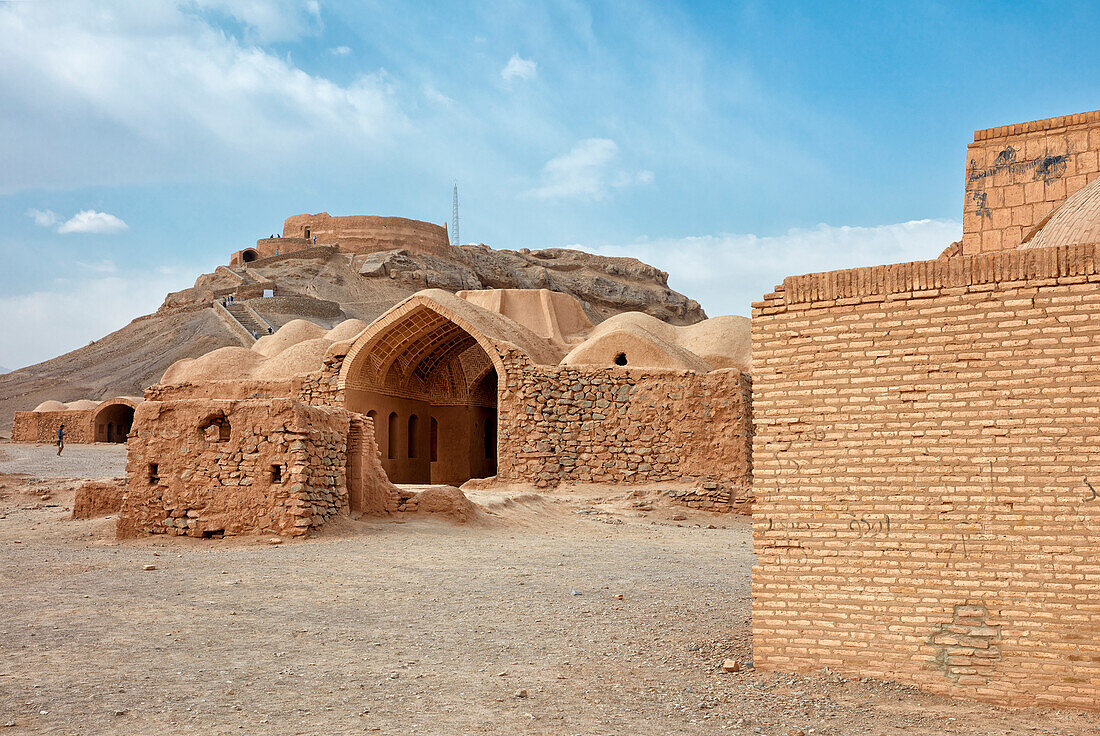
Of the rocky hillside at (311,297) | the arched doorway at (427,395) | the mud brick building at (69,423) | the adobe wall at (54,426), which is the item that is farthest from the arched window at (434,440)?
the rocky hillside at (311,297)

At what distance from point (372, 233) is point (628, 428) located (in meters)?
44.9

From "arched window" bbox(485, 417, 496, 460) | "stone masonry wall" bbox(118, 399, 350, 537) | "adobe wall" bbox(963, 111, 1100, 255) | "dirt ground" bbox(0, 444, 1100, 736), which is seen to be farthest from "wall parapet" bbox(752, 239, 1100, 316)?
"arched window" bbox(485, 417, 496, 460)

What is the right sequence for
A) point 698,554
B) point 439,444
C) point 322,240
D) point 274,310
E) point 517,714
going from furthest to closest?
point 322,240, point 274,310, point 439,444, point 698,554, point 517,714

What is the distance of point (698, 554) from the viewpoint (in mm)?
10406

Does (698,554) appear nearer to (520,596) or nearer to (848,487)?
(520,596)

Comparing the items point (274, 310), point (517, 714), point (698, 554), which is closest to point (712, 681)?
point (517, 714)

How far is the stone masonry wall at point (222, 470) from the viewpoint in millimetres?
10180

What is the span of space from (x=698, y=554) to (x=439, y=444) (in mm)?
13763

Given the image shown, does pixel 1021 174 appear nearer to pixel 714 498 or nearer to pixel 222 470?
pixel 714 498

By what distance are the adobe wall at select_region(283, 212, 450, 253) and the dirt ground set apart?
49008 millimetres

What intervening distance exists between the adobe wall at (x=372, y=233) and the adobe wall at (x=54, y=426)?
28405 mm

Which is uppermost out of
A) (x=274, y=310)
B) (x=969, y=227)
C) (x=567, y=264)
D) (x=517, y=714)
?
(x=567, y=264)

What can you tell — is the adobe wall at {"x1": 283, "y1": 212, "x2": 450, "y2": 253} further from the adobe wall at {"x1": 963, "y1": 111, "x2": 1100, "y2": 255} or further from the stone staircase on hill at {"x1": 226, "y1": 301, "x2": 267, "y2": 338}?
the adobe wall at {"x1": 963, "y1": 111, "x2": 1100, "y2": 255}

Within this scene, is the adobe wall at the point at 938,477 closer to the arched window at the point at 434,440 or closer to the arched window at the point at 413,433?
the arched window at the point at 413,433
